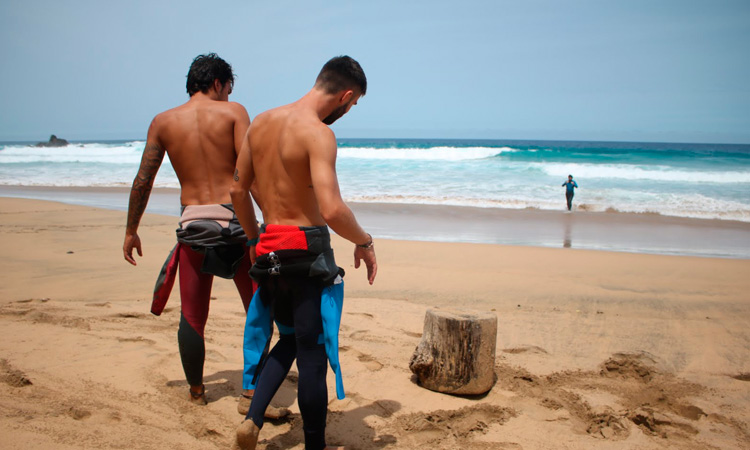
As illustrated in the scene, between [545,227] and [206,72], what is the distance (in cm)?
1028

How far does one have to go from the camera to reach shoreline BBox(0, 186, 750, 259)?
988cm

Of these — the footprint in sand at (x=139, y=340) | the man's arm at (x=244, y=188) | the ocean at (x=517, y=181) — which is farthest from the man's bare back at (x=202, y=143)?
the ocean at (x=517, y=181)

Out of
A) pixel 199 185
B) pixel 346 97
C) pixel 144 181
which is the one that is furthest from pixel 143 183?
pixel 346 97

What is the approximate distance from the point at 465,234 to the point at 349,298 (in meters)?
5.50

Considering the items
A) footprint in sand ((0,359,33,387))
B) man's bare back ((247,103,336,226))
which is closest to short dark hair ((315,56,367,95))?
man's bare back ((247,103,336,226))

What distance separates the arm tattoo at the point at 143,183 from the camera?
9.92 ft

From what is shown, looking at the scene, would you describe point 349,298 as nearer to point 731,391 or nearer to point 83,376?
point 83,376

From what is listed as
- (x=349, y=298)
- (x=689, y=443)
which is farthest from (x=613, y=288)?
(x=689, y=443)

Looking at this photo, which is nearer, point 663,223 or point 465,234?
point 465,234

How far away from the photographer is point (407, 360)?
4.04 m

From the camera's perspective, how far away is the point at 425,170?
2769cm

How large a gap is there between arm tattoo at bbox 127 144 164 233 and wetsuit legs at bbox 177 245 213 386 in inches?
14.3

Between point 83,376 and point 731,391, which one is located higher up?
point 83,376

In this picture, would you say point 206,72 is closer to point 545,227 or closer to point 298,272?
point 298,272
